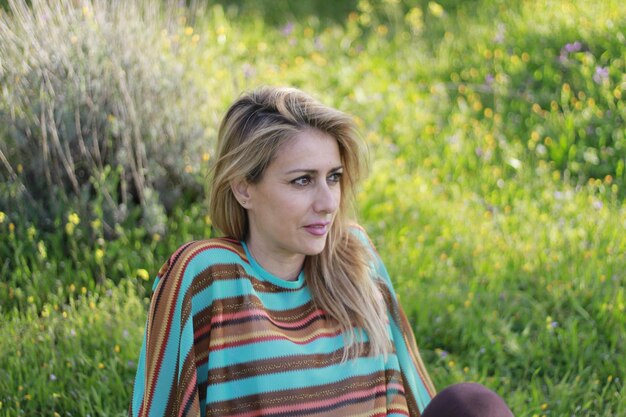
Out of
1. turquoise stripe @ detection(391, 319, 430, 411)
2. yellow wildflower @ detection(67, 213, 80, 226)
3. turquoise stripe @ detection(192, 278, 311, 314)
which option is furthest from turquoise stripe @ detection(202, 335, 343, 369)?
yellow wildflower @ detection(67, 213, 80, 226)

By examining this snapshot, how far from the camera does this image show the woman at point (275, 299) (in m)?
2.47

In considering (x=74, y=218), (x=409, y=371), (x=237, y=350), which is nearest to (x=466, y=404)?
(x=409, y=371)

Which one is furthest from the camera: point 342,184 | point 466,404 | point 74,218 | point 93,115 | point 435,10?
point 435,10

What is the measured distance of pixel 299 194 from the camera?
258 cm

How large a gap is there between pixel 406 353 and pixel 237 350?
2.12 ft

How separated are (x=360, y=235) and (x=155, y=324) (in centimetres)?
80

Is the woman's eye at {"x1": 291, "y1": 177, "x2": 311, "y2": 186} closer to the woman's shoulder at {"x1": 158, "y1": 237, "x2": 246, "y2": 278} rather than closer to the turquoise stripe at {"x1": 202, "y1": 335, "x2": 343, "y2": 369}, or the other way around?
the woman's shoulder at {"x1": 158, "y1": 237, "x2": 246, "y2": 278}

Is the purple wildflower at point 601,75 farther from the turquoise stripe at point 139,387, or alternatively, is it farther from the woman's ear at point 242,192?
the turquoise stripe at point 139,387

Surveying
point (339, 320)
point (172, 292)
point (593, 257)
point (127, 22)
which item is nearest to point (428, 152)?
point (593, 257)

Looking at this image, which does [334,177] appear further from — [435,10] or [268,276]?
[435,10]

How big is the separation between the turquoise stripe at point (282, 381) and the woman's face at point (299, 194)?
0.35m

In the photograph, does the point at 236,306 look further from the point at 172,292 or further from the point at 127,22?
the point at 127,22

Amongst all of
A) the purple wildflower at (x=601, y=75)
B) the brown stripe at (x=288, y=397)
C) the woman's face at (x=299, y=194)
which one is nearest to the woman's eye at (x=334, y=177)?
the woman's face at (x=299, y=194)

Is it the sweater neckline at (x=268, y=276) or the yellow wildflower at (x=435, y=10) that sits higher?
the yellow wildflower at (x=435, y=10)
